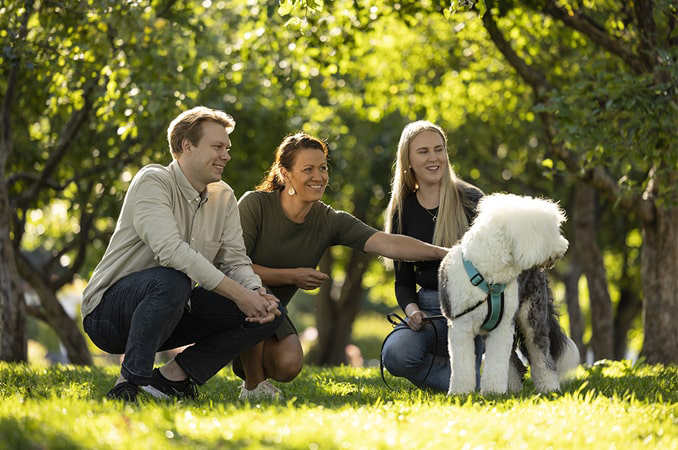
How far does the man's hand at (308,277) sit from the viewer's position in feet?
18.9

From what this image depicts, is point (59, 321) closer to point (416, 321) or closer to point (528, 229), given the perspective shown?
point (416, 321)

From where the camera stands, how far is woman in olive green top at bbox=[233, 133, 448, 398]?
18.7ft

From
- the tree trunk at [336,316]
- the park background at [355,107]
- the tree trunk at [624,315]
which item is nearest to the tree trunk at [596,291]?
the park background at [355,107]

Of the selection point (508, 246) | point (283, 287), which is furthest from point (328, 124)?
point (508, 246)

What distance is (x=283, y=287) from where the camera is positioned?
19.7ft

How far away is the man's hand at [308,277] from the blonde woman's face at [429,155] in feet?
3.44

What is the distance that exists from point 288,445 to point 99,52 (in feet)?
21.1

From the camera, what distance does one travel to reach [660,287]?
32.5 feet

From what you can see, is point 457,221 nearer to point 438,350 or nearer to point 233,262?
point 438,350

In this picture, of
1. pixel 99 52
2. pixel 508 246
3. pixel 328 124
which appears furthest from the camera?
pixel 328 124

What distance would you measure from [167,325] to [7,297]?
551 cm

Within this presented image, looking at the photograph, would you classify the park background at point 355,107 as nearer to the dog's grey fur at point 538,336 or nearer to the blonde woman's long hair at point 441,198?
the blonde woman's long hair at point 441,198

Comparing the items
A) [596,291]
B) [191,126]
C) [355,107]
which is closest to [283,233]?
[191,126]

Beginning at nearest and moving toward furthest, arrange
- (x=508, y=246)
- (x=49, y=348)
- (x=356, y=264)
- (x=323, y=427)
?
(x=323, y=427)
(x=508, y=246)
(x=356, y=264)
(x=49, y=348)
